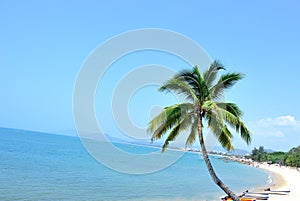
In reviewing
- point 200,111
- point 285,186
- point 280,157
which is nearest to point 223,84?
point 200,111

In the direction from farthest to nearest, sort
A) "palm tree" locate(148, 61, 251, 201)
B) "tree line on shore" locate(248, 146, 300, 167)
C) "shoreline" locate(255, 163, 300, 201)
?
"tree line on shore" locate(248, 146, 300, 167) → "shoreline" locate(255, 163, 300, 201) → "palm tree" locate(148, 61, 251, 201)

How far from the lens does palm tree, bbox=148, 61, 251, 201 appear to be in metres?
11.5

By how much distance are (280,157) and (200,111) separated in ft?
433

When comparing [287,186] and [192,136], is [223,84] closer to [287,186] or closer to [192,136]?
[192,136]

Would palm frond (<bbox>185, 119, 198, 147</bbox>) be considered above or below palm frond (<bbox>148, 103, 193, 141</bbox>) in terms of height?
below

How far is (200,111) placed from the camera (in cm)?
1151

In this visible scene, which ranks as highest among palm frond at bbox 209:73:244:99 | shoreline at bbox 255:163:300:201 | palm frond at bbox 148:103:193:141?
palm frond at bbox 209:73:244:99

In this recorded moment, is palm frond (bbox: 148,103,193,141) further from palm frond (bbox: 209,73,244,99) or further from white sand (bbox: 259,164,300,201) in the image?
white sand (bbox: 259,164,300,201)

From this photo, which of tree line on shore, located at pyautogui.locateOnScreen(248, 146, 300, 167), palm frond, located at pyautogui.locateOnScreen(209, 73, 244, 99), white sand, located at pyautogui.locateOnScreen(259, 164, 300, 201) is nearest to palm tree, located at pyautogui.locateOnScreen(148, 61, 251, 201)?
palm frond, located at pyautogui.locateOnScreen(209, 73, 244, 99)

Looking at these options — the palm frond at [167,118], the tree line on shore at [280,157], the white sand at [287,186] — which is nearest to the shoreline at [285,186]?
the white sand at [287,186]

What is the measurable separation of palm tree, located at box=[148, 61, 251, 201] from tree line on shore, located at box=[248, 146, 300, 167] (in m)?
96.6

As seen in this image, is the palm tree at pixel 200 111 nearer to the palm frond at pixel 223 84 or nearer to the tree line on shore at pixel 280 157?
the palm frond at pixel 223 84

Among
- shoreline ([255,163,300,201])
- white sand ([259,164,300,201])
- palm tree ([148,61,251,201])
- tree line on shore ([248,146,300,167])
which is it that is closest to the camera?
palm tree ([148,61,251,201])

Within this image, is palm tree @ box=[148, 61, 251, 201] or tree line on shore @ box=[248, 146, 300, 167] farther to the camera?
tree line on shore @ box=[248, 146, 300, 167]
